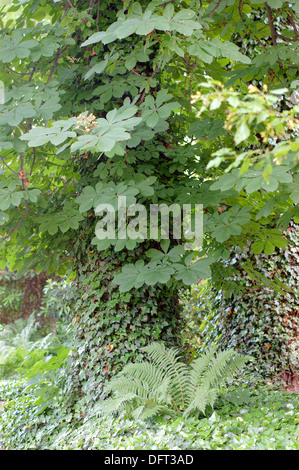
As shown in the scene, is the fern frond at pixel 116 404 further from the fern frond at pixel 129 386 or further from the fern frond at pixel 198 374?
the fern frond at pixel 198 374

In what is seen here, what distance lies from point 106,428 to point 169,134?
7.75 feet

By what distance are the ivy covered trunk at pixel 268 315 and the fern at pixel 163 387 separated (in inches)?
38.9

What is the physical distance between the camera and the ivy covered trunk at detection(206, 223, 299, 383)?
3.87m

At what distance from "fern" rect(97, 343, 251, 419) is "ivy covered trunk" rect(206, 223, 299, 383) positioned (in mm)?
989

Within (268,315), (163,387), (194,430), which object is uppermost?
(163,387)

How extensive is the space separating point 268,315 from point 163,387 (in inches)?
66.7

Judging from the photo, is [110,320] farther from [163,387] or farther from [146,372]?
[163,387]

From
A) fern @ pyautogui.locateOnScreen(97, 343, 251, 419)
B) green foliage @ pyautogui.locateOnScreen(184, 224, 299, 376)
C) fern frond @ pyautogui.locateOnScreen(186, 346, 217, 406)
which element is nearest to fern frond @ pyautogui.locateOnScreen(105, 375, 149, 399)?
fern @ pyautogui.locateOnScreen(97, 343, 251, 419)

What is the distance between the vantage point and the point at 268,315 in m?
3.98

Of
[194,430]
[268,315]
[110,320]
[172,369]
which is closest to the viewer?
[194,430]

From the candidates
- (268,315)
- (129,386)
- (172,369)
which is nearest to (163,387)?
(129,386)

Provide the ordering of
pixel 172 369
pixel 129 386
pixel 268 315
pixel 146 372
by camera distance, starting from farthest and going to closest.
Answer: pixel 268 315, pixel 172 369, pixel 146 372, pixel 129 386

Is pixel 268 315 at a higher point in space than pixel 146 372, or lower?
lower
